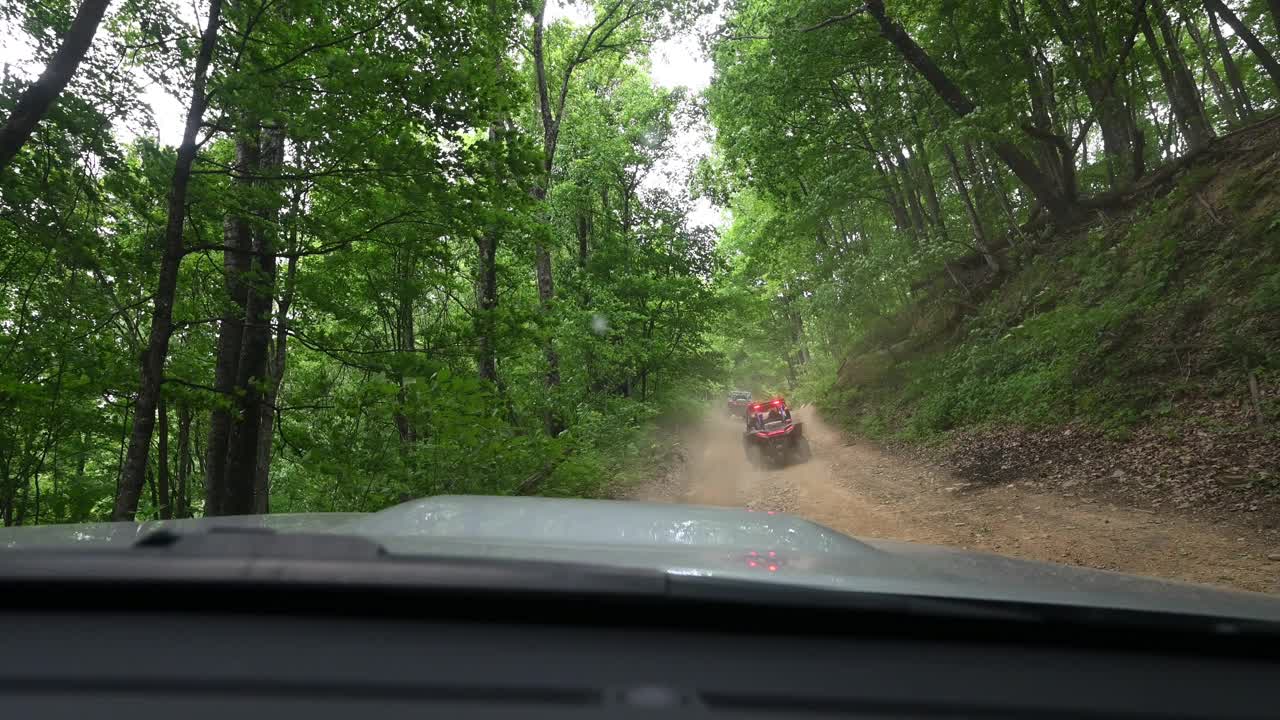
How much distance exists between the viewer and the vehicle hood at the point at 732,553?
1375 mm

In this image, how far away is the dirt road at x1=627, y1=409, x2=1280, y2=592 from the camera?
6.10 meters

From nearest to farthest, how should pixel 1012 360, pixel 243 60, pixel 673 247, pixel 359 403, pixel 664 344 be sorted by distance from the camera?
pixel 243 60, pixel 359 403, pixel 1012 360, pixel 664 344, pixel 673 247

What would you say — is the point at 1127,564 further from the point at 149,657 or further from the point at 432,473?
the point at 149,657

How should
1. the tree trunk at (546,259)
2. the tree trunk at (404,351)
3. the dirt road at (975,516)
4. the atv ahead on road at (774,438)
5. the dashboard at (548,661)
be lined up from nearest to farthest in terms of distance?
1. the dashboard at (548,661)
2. the dirt road at (975,516)
3. the tree trunk at (404,351)
4. the tree trunk at (546,259)
5. the atv ahead on road at (774,438)

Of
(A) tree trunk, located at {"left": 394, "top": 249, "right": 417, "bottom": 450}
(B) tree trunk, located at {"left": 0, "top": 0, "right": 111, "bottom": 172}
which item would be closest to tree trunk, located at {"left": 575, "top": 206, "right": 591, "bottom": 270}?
(A) tree trunk, located at {"left": 394, "top": 249, "right": 417, "bottom": 450}

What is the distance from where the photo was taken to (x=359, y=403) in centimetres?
672

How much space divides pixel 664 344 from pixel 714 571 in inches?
648

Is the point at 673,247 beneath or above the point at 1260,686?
above

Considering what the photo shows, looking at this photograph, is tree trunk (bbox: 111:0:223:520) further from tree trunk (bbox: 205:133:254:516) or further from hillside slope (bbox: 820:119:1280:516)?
hillside slope (bbox: 820:119:1280:516)

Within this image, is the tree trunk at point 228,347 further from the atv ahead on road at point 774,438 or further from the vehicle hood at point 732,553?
the atv ahead on road at point 774,438

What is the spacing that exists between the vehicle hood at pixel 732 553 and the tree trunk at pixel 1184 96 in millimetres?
16680

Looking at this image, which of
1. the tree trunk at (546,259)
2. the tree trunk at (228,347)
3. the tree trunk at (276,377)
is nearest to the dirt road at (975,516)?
the tree trunk at (546,259)

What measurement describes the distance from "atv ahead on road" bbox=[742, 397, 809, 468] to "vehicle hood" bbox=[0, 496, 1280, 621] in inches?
505

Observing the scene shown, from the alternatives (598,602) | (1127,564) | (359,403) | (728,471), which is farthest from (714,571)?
(728,471)
